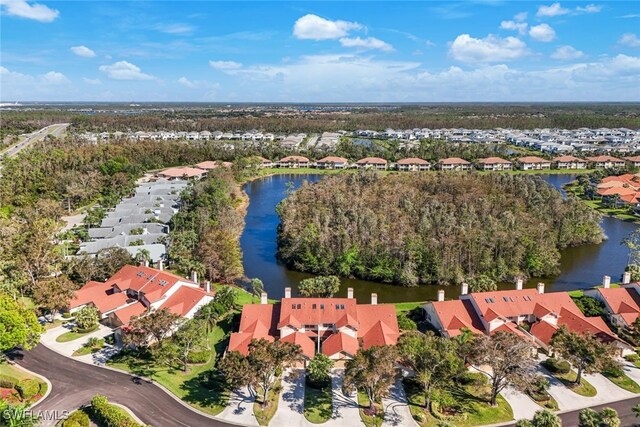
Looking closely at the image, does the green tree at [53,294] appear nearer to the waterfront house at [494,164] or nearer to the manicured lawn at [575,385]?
the manicured lawn at [575,385]

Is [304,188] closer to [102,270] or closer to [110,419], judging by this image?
[102,270]

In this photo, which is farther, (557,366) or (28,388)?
(557,366)

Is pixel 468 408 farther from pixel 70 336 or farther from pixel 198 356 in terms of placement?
pixel 70 336

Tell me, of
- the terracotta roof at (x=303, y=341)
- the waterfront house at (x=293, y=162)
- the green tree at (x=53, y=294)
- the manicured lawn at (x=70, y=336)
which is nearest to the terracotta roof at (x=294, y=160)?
the waterfront house at (x=293, y=162)

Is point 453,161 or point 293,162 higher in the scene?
point 453,161

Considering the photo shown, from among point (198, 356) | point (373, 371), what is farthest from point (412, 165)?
point (373, 371)

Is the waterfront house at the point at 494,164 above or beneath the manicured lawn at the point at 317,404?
above

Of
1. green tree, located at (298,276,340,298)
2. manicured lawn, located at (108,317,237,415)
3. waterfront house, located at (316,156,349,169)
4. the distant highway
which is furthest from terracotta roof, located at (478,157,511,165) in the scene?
the distant highway
